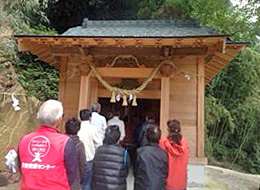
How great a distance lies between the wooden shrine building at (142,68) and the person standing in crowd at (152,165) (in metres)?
1.98

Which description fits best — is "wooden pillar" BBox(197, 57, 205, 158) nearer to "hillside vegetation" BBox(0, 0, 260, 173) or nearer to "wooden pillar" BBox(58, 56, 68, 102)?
"wooden pillar" BBox(58, 56, 68, 102)

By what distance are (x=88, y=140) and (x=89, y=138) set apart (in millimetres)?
28

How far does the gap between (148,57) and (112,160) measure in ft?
9.26

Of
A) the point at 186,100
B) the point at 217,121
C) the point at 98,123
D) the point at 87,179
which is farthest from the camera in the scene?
the point at 217,121

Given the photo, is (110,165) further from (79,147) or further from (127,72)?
(127,72)

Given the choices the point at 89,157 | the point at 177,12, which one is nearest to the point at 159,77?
the point at 89,157

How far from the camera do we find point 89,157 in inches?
130

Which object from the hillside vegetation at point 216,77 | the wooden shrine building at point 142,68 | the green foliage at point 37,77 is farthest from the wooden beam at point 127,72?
the green foliage at point 37,77

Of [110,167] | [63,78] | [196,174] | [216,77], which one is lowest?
[196,174]

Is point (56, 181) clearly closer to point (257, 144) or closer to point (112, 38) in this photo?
point (112, 38)

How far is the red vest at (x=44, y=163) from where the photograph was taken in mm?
1796

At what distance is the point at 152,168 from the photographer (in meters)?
2.74

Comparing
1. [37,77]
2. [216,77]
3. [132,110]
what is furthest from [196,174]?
[216,77]

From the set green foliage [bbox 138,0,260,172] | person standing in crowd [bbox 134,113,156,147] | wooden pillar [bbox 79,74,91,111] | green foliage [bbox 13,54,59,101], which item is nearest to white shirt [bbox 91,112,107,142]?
person standing in crowd [bbox 134,113,156,147]
